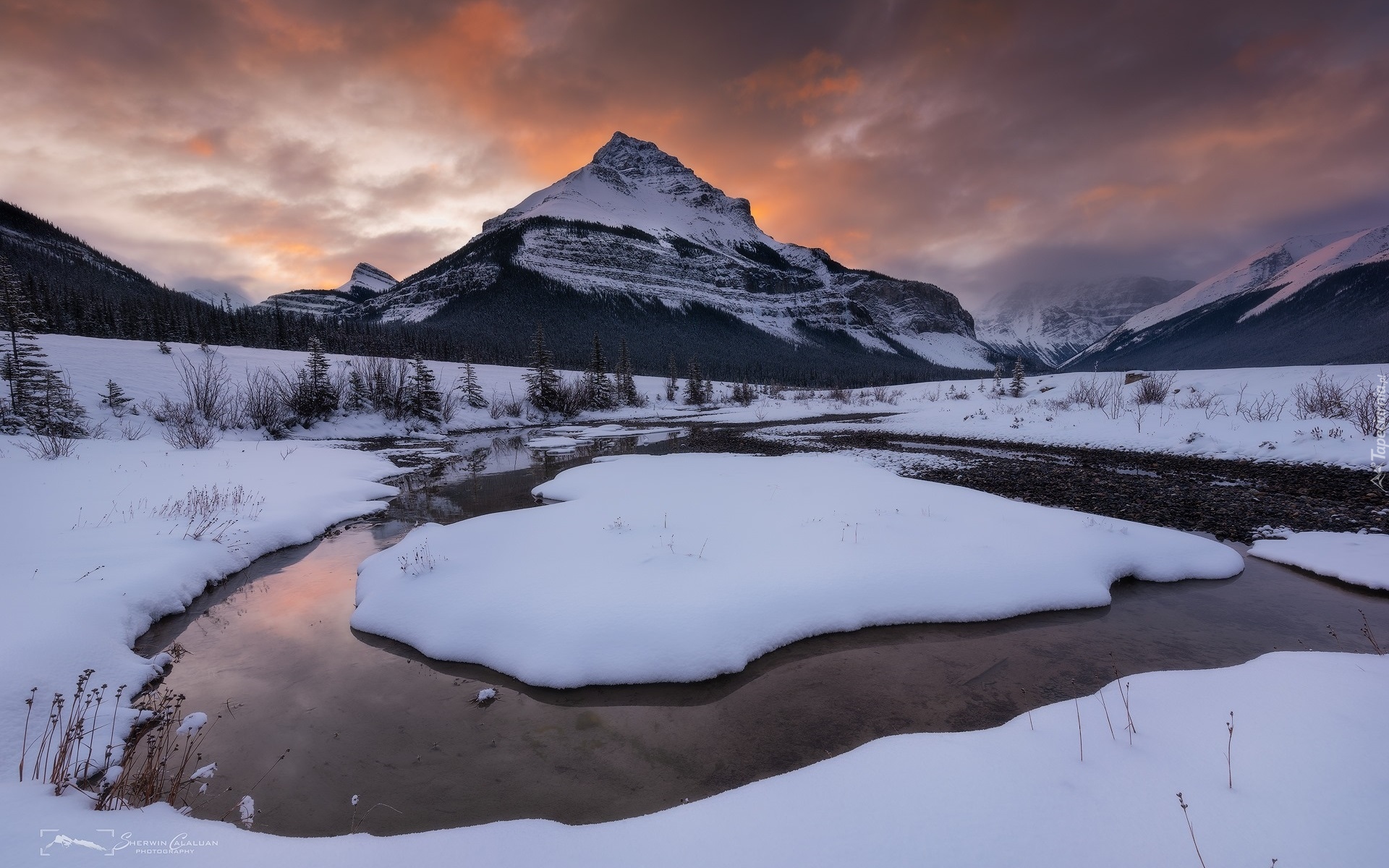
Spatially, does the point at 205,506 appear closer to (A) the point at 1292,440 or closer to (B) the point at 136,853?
(B) the point at 136,853

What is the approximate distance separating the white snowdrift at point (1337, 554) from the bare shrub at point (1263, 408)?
1220 centimetres

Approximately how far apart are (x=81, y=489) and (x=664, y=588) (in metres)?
12.6

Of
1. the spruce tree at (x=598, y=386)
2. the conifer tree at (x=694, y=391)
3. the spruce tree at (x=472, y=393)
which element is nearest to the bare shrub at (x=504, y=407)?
the spruce tree at (x=472, y=393)

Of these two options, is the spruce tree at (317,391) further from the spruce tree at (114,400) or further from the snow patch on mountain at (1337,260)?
the snow patch on mountain at (1337,260)

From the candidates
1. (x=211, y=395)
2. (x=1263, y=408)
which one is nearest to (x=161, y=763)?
(x=211, y=395)

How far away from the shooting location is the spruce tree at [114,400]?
22859 millimetres

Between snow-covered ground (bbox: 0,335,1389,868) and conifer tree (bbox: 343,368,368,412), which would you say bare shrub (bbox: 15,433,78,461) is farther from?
conifer tree (bbox: 343,368,368,412)

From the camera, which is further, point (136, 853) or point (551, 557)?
point (551, 557)

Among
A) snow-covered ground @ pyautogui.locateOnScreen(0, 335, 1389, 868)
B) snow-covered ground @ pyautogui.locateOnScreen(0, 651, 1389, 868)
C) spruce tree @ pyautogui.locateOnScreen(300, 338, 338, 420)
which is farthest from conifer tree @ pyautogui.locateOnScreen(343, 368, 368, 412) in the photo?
snow-covered ground @ pyautogui.locateOnScreen(0, 651, 1389, 868)

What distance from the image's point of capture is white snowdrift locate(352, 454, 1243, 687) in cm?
554

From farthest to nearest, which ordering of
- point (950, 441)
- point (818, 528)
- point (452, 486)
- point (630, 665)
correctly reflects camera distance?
1. point (950, 441)
2. point (452, 486)
3. point (818, 528)
4. point (630, 665)

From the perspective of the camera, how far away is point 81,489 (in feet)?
32.1

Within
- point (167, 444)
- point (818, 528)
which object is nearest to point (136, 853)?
point (818, 528)

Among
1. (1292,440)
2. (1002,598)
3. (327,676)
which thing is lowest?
(327,676)
